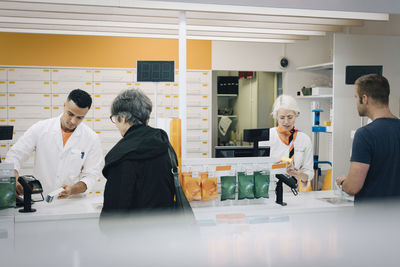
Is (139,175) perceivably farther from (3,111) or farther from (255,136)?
(3,111)

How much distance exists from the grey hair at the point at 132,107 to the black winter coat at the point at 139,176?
0.19 metres

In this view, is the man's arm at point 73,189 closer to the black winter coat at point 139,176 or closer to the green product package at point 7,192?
the green product package at point 7,192

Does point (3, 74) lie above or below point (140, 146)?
above

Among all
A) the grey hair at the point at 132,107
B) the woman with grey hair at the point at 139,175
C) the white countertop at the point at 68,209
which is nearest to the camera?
the woman with grey hair at the point at 139,175

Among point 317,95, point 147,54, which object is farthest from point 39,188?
point 317,95

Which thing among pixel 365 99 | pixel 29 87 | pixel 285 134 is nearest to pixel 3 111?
pixel 29 87

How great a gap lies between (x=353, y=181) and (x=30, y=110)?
460cm

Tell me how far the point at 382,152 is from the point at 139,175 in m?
1.19

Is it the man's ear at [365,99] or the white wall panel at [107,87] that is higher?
the white wall panel at [107,87]

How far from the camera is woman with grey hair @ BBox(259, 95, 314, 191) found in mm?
3339

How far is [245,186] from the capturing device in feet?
7.34

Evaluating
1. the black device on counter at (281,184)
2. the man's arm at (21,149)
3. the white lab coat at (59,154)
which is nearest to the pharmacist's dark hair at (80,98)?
the white lab coat at (59,154)

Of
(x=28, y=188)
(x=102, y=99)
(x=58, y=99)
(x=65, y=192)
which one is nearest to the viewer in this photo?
(x=28, y=188)

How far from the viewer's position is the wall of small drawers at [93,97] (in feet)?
16.8
